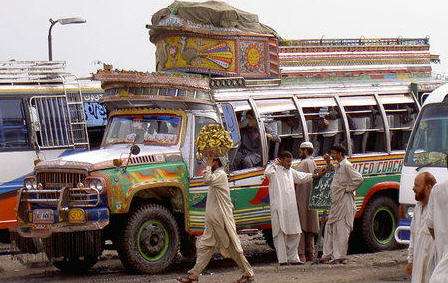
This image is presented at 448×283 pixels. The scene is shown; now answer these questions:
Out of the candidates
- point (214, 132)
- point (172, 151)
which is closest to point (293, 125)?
point (172, 151)

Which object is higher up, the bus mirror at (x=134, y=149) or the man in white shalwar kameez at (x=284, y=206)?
the bus mirror at (x=134, y=149)

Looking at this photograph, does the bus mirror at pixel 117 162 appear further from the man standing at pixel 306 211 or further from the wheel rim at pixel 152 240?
the man standing at pixel 306 211

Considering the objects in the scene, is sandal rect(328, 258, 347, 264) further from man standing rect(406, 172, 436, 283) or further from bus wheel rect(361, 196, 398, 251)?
man standing rect(406, 172, 436, 283)

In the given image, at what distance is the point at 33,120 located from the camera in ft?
61.2

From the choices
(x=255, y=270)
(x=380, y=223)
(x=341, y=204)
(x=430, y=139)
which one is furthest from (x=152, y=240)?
(x=380, y=223)

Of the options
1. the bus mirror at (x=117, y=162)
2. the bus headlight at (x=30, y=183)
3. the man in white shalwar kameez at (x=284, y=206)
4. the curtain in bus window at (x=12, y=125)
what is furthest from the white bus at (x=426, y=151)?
the curtain in bus window at (x=12, y=125)

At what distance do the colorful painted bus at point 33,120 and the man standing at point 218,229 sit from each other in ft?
18.2

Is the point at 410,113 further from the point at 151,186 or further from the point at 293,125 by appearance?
the point at 151,186

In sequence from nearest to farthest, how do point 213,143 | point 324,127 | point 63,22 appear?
point 213,143
point 324,127
point 63,22

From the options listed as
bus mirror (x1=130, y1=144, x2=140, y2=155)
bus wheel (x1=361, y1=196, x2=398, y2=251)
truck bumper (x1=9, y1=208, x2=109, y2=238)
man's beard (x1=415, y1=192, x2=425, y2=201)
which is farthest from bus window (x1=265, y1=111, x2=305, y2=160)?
man's beard (x1=415, y1=192, x2=425, y2=201)

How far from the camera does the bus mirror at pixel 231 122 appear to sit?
15738mm

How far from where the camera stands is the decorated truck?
1457 centimetres

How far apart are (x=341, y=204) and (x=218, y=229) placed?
2865 millimetres

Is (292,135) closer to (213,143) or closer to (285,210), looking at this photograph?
(285,210)
